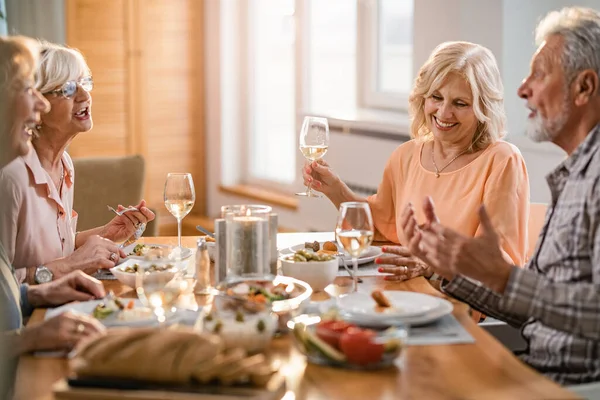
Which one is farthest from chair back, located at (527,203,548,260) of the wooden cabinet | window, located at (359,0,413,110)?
the wooden cabinet

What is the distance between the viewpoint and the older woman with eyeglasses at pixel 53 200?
2252mm

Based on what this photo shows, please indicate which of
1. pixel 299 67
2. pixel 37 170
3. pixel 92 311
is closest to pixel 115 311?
pixel 92 311

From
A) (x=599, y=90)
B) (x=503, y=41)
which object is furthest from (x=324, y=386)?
(x=503, y=41)

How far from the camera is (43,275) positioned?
7.23 feet

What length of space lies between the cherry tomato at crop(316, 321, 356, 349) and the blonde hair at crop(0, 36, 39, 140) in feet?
2.84

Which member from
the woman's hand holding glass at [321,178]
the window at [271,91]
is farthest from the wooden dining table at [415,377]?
the window at [271,91]

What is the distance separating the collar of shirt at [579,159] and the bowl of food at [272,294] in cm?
60

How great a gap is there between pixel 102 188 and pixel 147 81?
8.98ft

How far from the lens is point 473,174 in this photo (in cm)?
267

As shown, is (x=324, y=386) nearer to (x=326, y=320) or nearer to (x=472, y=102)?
(x=326, y=320)

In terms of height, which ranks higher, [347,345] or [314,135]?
[314,135]

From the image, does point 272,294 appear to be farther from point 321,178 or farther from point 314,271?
point 321,178

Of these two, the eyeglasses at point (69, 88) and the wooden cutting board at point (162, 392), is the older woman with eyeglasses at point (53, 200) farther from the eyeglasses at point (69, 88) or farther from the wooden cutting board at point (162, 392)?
the wooden cutting board at point (162, 392)

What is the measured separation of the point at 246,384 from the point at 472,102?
5.03 ft
